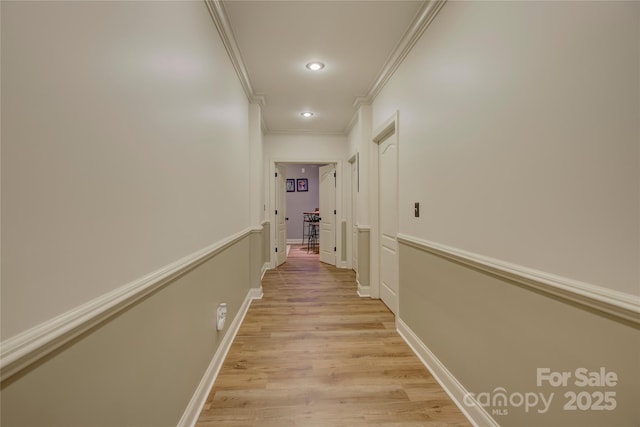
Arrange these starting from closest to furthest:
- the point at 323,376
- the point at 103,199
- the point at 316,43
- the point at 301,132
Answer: the point at 103,199 < the point at 323,376 < the point at 316,43 < the point at 301,132

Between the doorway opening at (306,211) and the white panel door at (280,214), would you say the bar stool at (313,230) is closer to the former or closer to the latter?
the doorway opening at (306,211)

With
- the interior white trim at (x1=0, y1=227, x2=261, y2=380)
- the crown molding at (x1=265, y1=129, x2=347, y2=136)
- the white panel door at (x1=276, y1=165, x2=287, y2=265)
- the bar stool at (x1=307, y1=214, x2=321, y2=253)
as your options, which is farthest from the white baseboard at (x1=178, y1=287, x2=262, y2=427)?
the bar stool at (x1=307, y1=214, x2=321, y2=253)

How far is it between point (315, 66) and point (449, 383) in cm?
282

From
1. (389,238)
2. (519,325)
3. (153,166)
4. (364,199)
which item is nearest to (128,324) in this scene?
(153,166)

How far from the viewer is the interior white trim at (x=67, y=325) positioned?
571mm

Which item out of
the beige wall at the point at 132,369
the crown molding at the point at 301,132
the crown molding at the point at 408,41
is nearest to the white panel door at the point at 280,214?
the crown molding at the point at 301,132

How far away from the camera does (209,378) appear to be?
185 cm

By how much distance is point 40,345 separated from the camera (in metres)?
0.62

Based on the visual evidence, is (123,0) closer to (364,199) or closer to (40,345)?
(40,345)

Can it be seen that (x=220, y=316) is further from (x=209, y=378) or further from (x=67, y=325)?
(x=67, y=325)

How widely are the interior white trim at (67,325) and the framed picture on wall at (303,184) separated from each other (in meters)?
8.11

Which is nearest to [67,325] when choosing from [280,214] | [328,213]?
[280,214]

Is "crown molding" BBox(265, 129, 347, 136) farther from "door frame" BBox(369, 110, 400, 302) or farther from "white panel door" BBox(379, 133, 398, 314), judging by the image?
"white panel door" BBox(379, 133, 398, 314)

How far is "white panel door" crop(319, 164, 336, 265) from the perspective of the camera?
226 inches
